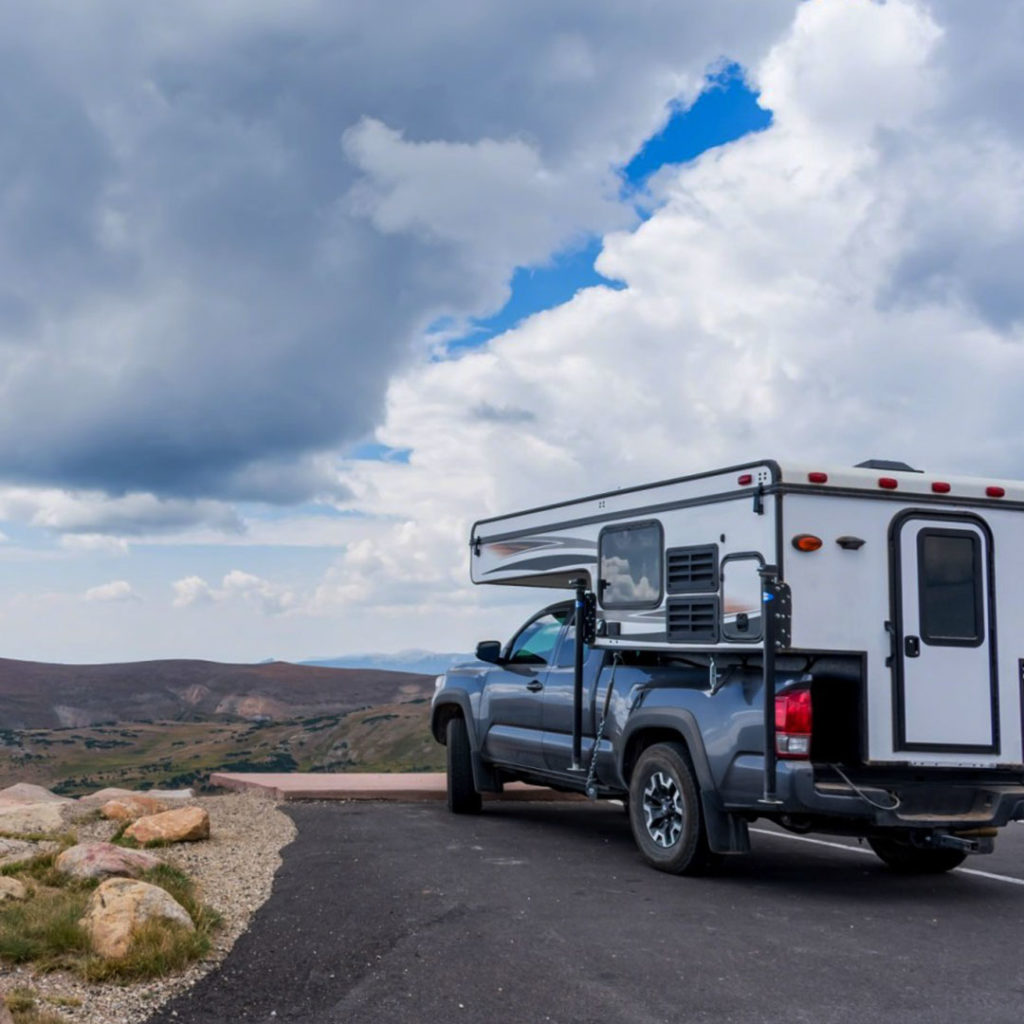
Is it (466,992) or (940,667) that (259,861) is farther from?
(940,667)

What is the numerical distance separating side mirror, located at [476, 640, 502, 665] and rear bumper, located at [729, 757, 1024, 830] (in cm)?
406

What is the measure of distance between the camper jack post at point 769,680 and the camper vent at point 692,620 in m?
0.65

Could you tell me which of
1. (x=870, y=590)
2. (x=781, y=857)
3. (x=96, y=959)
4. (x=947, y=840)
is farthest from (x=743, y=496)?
(x=96, y=959)

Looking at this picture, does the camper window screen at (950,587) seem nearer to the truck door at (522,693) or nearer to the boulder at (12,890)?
the truck door at (522,693)

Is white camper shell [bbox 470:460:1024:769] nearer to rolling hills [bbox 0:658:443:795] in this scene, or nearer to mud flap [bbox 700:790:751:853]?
mud flap [bbox 700:790:751:853]

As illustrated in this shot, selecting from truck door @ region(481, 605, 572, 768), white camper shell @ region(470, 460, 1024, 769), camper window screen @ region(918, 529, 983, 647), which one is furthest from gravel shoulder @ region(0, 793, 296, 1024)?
camper window screen @ region(918, 529, 983, 647)

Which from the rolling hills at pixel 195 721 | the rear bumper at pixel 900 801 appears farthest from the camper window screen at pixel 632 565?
the rolling hills at pixel 195 721

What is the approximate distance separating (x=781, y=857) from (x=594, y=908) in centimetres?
319

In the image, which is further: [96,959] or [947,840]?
[947,840]

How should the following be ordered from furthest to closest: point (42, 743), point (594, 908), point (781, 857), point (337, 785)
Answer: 1. point (42, 743)
2. point (337, 785)
3. point (781, 857)
4. point (594, 908)

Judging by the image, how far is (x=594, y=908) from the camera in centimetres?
770

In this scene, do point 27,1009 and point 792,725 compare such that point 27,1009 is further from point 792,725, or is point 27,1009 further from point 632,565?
point 632,565

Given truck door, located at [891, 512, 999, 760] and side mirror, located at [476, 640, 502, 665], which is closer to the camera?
truck door, located at [891, 512, 999, 760]

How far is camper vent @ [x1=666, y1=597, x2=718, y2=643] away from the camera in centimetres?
877
